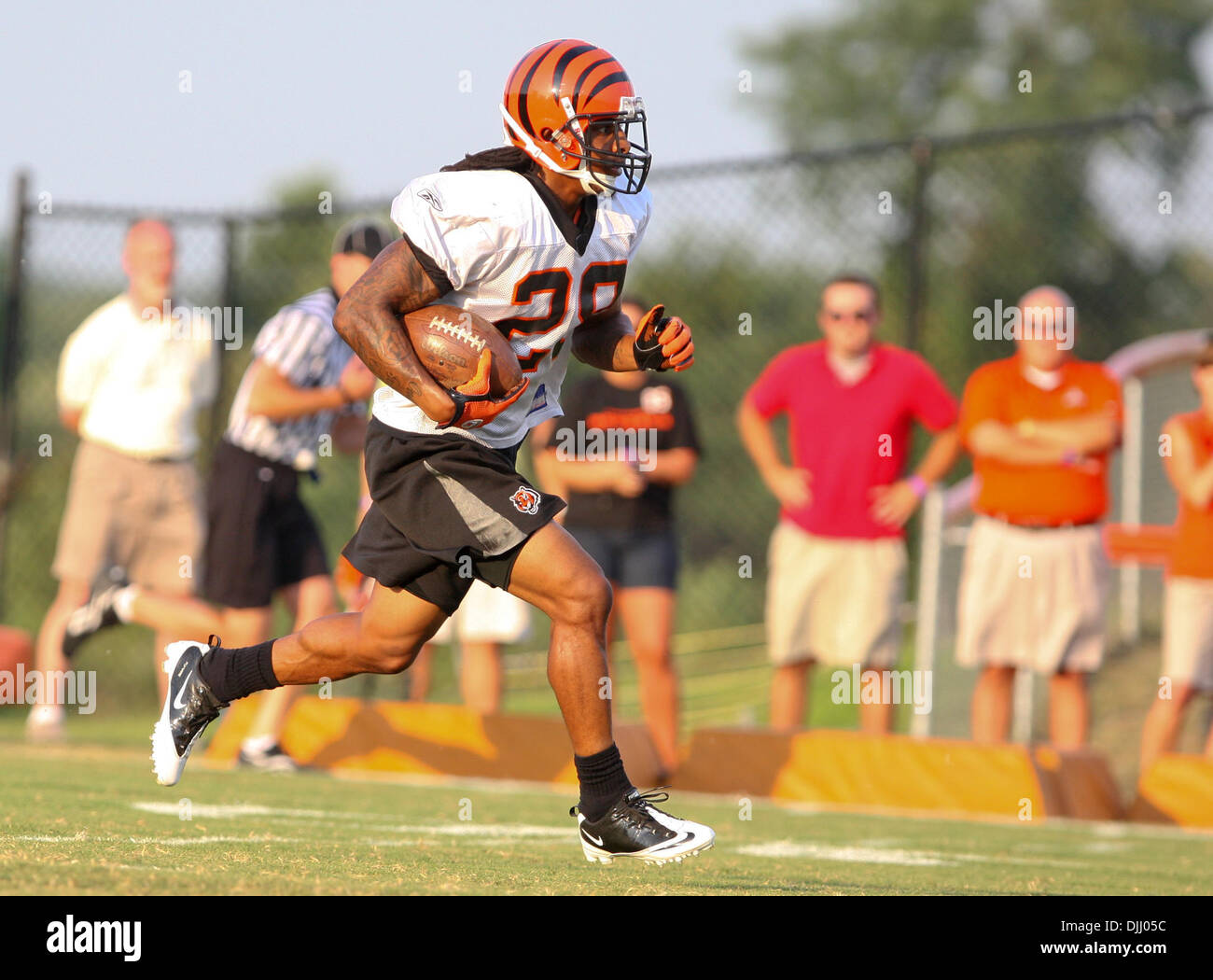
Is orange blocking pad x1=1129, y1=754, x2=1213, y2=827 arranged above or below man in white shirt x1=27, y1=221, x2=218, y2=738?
below

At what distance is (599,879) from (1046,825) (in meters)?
3.18

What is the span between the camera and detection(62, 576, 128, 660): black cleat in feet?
26.9

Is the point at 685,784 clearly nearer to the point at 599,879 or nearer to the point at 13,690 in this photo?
the point at 599,879

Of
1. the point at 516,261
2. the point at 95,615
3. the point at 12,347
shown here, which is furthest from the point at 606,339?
the point at 12,347

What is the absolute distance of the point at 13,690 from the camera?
9.54 m

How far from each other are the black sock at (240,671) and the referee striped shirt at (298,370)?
273cm

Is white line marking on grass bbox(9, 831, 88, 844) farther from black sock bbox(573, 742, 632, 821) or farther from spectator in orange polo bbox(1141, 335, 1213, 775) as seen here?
spectator in orange polo bbox(1141, 335, 1213, 775)

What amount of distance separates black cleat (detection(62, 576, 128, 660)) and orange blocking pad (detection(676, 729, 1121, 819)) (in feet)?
9.27

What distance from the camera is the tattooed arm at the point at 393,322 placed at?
407cm

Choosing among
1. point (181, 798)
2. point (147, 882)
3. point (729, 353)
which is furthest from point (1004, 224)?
point (147, 882)

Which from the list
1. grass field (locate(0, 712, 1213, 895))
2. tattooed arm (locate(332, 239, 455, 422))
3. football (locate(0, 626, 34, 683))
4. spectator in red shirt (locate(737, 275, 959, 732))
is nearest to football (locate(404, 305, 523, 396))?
tattooed arm (locate(332, 239, 455, 422))

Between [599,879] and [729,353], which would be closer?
[599,879]

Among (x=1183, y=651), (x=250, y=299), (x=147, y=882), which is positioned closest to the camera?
(x=147, y=882)
